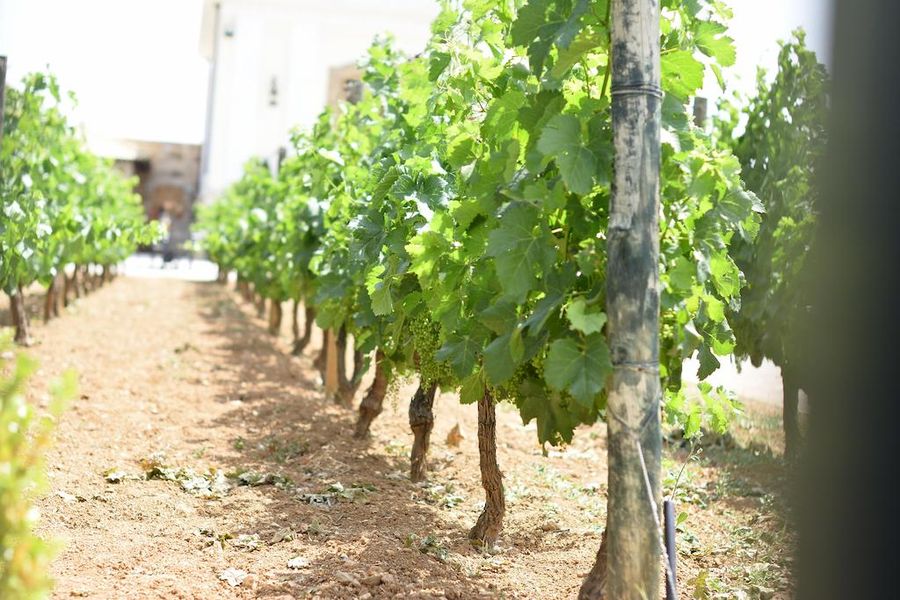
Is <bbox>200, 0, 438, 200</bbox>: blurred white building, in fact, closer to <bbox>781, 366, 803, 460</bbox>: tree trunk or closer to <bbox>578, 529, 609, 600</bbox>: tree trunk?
<bbox>781, 366, 803, 460</bbox>: tree trunk

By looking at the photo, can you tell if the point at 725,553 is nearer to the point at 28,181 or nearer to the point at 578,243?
the point at 578,243

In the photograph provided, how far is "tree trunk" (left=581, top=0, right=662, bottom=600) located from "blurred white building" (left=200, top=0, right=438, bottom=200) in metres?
28.9

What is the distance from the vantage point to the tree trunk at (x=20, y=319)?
29.7 feet

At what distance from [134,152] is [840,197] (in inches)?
1489

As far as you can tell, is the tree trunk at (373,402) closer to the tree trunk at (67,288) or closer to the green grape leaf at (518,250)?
the green grape leaf at (518,250)

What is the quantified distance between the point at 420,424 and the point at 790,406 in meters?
2.33

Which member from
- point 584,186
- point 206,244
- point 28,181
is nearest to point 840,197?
point 584,186

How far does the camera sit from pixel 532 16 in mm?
2740

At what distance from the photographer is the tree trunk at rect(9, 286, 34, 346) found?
9.05m

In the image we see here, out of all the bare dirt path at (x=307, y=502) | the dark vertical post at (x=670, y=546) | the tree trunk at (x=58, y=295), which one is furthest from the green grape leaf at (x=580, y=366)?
the tree trunk at (x=58, y=295)

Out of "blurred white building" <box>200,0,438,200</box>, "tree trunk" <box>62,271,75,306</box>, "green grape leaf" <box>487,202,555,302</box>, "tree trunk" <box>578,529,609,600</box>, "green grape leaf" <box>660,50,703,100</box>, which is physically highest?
"blurred white building" <box>200,0,438,200</box>

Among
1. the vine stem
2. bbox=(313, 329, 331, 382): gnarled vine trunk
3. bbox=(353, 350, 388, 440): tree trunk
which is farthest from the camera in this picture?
bbox=(313, 329, 331, 382): gnarled vine trunk

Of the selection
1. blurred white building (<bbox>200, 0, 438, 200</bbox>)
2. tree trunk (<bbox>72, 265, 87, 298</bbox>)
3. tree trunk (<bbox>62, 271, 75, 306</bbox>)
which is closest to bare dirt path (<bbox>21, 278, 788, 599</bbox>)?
tree trunk (<bbox>62, 271, 75, 306</bbox>)

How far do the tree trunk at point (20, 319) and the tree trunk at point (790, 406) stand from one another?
278 inches
